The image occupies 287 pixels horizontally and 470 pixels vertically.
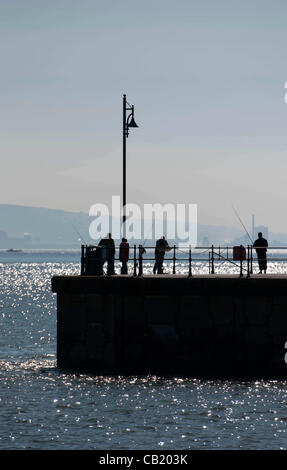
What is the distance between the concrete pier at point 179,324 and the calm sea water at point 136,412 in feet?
1.96

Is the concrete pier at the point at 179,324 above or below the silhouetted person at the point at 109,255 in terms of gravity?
below

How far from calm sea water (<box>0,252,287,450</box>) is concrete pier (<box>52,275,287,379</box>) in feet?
1.96

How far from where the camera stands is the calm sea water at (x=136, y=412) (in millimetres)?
20250

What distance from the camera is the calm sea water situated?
20.2 m

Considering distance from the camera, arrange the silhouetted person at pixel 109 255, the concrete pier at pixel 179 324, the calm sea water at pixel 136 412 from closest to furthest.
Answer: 1. the calm sea water at pixel 136 412
2. the concrete pier at pixel 179 324
3. the silhouetted person at pixel 109 255

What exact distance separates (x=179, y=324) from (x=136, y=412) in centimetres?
440

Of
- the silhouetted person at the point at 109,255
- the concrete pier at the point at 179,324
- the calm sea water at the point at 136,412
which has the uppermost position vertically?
the silhouetted person at the point at 109,255

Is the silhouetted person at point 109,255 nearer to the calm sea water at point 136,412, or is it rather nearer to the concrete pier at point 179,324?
the concrete pier at point 179,324

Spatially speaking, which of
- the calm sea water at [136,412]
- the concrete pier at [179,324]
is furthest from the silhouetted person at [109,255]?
the calm sea water at [136,412]

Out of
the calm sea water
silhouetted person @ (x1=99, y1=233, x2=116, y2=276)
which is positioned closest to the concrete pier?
the calm sea water

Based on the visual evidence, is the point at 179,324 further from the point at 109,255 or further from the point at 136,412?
the point at 136,412

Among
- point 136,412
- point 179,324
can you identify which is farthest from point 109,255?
point 136,412

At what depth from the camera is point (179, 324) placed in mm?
26906

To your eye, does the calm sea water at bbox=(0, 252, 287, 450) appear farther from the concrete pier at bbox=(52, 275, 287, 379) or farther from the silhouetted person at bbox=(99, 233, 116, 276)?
the silhouetted person at bbox=(99, 233, 116, 276)
